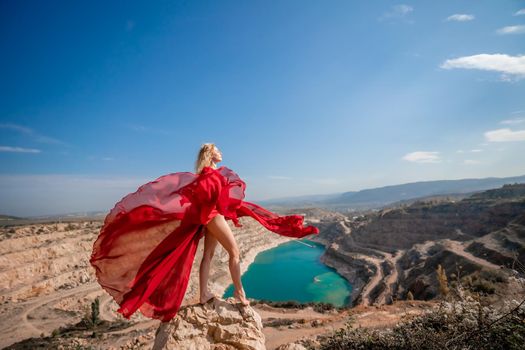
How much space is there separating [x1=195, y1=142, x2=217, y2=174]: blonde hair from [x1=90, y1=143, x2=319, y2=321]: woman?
64 mm

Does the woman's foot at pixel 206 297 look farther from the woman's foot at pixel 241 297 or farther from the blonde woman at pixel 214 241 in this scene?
the woman's foot at pixel 241 297

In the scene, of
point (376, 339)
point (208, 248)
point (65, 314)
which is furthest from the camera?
point (65, 314)

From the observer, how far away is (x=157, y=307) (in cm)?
346

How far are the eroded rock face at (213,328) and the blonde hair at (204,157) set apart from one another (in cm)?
177

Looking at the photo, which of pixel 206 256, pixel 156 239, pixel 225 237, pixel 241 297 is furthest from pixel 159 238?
pixel 241 297

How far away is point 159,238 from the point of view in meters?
3.50

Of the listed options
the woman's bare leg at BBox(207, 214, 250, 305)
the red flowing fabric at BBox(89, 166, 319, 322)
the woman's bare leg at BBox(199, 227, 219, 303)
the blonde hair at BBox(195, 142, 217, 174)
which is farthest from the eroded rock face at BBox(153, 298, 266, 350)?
the blonde hair at BBox(195, 142, 217, 174)

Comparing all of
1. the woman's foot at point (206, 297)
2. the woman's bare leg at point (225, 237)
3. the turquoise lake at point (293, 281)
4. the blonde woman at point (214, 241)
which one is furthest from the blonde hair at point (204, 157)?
the turquoise lake at point (293, 281)

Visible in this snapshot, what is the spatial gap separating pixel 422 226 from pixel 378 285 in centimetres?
2087

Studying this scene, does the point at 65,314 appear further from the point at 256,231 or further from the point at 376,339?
the point at 256,231

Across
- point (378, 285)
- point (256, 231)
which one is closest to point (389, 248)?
point (378, 285)

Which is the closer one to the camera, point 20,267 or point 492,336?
point 492,336

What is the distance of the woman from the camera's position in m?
3.37

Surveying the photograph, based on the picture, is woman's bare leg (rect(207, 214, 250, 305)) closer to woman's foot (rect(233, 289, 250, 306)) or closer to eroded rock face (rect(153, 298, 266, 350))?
woman's foot (rect(233, 289, 250, 306))
